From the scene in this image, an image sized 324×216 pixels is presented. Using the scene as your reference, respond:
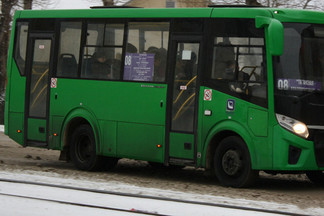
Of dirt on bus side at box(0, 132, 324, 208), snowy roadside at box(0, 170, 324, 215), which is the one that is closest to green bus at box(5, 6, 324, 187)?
dirt on bus side at box(0, 132, 324, 208)

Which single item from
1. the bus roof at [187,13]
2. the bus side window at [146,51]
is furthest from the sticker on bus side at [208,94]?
the bus roof at [187,13]

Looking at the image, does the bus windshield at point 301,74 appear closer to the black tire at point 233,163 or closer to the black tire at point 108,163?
the black tire at point 233,163

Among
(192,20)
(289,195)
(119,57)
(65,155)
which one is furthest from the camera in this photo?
(65,155)

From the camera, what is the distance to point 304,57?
488 inches

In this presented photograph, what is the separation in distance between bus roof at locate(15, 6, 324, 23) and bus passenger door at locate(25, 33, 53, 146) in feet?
1.77

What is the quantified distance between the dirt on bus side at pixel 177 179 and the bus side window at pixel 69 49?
1.82 meters

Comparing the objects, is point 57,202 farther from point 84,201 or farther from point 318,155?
point 318,155

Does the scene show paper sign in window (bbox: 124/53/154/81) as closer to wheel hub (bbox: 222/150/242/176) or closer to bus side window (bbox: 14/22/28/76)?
wheel hub (bbox: 222/150/242/176)

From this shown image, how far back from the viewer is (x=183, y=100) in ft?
44.0

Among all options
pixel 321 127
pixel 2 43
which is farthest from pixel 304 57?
pixel 2 43

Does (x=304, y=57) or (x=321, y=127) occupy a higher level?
(x=304, y=57)

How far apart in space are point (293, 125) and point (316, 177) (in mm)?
2178

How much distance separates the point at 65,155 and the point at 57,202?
5.71 meters

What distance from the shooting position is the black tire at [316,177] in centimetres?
1394
